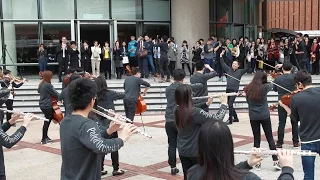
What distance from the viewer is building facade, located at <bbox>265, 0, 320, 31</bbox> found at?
160 ft

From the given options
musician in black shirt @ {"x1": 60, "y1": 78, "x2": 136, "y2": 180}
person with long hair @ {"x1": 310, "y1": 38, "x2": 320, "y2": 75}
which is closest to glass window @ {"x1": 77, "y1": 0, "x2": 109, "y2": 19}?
person with long hair @ {"x1": 310, "y1": 38, "x2": 320, "y2": 75}

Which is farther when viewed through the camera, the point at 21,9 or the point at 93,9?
the point at 93,9

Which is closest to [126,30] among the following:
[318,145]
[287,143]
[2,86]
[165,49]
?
[165,49]

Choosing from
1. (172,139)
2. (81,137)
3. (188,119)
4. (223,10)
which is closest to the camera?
(81,137)

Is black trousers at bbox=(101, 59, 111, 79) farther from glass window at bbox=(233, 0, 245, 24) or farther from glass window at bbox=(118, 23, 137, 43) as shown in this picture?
glass window at bbox=(233, 0, 245, 24)

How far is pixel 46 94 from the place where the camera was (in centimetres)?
1013

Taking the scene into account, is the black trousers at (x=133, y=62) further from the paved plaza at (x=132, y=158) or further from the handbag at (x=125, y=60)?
the paved plaza at (x=132, y=158)

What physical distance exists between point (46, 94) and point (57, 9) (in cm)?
1160

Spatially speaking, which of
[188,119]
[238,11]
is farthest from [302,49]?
[188,119]

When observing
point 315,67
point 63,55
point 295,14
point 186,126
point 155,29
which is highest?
point 295,14

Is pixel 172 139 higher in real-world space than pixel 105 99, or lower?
lower

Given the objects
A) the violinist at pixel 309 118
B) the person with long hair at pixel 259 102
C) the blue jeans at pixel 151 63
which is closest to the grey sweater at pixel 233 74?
the person with long hair at pixel 259 102

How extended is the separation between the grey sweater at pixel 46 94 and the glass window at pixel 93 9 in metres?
11.5

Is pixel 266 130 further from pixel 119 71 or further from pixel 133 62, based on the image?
pixel 133 62
